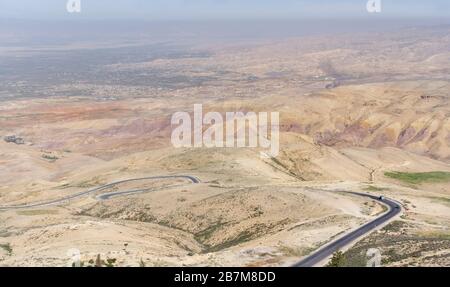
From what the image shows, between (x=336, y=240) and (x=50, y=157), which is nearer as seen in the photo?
(x=336, y=240)

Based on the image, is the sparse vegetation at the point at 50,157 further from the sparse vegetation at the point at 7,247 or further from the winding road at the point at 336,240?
the sparse vegetation at the point at 7,247

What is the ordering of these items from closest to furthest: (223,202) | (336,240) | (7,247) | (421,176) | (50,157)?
(336,240) → (7,247) → (223,202) → (421,176) → (50,157)

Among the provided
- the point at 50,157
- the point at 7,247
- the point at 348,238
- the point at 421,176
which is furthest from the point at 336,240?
the point at 50,157

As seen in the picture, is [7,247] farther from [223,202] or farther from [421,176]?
[421,176]

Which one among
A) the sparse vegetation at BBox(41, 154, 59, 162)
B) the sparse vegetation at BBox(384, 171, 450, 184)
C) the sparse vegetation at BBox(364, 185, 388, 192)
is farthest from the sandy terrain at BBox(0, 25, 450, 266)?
the sparse vegetation at BBox(384, 171, 450, 184)

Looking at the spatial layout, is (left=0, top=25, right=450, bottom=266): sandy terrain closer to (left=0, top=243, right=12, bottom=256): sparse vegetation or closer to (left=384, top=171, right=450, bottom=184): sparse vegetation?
(left=0, top=243, right=12, bottom=256): sparse vegetation
